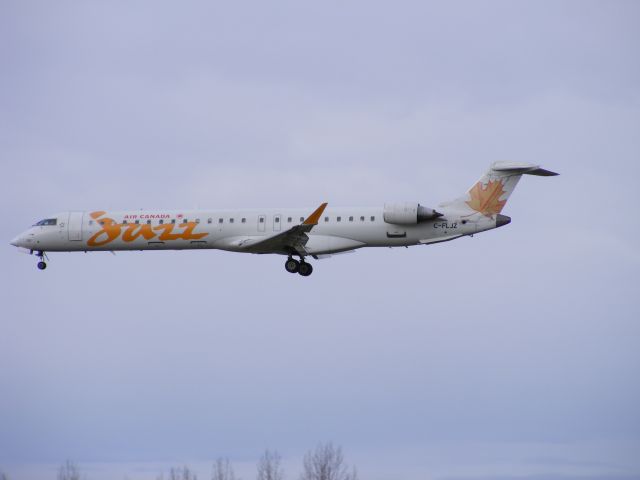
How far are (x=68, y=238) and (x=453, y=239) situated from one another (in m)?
17.0

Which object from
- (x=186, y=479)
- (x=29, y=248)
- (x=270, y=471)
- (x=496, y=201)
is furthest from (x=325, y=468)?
(x=29, y=248)

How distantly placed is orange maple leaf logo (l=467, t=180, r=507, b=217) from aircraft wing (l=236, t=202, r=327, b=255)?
20.7ft

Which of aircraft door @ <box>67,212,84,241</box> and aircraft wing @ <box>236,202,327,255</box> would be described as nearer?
aircraft wing @ <box>236,202,327,255</box>

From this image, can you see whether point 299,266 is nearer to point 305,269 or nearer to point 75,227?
point 305,269

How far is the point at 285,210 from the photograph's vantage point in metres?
51.2

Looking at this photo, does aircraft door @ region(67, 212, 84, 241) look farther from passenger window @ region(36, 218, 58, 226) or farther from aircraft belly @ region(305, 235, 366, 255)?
aircraft belly @ region(305, 235, 366, 255)

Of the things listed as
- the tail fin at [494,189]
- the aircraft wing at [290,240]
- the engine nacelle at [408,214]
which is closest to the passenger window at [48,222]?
the aircraft wing at [290,240]

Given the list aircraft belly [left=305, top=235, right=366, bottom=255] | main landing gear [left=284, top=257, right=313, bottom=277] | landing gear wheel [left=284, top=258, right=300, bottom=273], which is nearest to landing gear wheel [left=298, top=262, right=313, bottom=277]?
main landing gear [left=284, top=257, right=313, bottom=277]

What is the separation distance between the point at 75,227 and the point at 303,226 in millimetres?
11400

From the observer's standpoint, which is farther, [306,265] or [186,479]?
[306,265]

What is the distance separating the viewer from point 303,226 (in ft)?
157

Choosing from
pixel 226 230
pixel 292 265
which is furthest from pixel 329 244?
pixel 226 230

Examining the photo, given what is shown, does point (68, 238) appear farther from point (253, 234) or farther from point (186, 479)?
point (186, 479)

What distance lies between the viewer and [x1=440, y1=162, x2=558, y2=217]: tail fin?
162 ft
